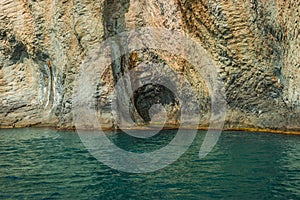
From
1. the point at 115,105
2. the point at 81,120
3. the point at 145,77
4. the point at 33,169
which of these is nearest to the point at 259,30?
the point at 145,77

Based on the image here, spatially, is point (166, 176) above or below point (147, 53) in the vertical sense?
below

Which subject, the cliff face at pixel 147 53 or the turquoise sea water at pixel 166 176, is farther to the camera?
the cliff face at pixel 147 53

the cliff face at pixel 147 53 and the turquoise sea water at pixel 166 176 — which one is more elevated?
the cliff face at pixel 147 53

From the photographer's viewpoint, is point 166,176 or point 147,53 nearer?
point 166,176

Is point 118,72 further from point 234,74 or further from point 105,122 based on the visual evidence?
point 234,74
